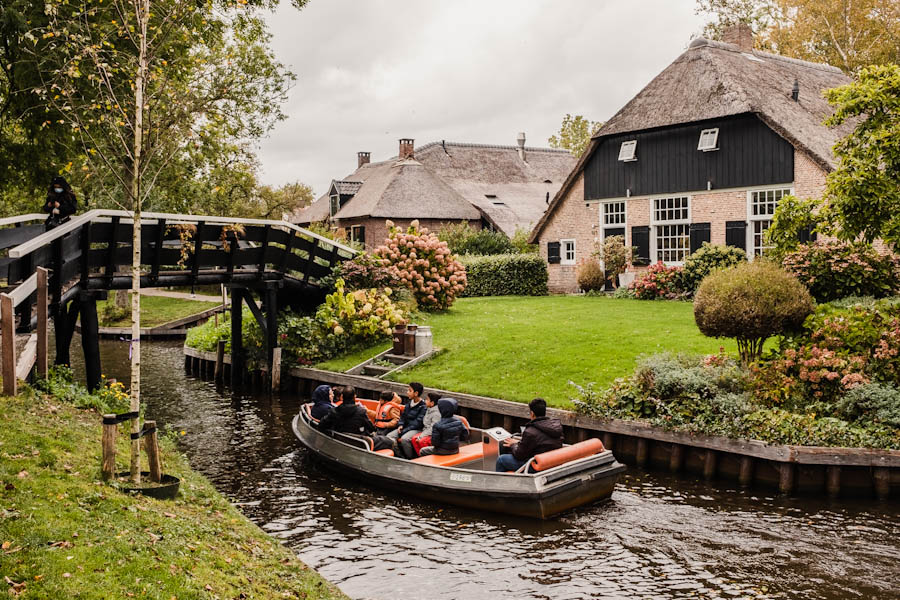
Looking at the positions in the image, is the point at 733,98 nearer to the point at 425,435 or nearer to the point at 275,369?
the point at 275,369

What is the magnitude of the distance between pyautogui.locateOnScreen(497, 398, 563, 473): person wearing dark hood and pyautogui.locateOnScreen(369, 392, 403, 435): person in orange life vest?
297cm

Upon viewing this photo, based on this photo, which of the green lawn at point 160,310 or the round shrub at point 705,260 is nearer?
the round shrub at point 705,260

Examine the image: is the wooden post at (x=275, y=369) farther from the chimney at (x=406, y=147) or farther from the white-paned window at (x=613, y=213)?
the chimney at (x=406, y=147)

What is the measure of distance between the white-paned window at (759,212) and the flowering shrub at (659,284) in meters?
2.55

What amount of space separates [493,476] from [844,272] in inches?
415

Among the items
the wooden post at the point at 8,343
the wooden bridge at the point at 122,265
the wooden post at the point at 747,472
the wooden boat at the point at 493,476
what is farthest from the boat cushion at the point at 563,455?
the wooden post at the point at 8,343

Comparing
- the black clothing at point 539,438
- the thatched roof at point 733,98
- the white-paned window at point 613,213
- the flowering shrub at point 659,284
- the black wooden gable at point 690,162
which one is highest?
the thatched roof at point 733,98

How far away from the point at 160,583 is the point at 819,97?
103 ft

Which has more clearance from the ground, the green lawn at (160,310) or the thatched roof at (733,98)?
the thatched roof at (733,98)

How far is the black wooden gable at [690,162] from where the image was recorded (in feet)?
87.8

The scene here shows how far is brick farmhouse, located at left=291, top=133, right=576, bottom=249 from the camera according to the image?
46062 millimetres

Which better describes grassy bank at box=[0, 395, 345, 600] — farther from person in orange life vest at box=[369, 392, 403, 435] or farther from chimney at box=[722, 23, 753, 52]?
chimney at box=[722, 23, 753, 52]

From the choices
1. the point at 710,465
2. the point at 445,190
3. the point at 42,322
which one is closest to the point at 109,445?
the point at 42,322

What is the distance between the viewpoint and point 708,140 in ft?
92.9
